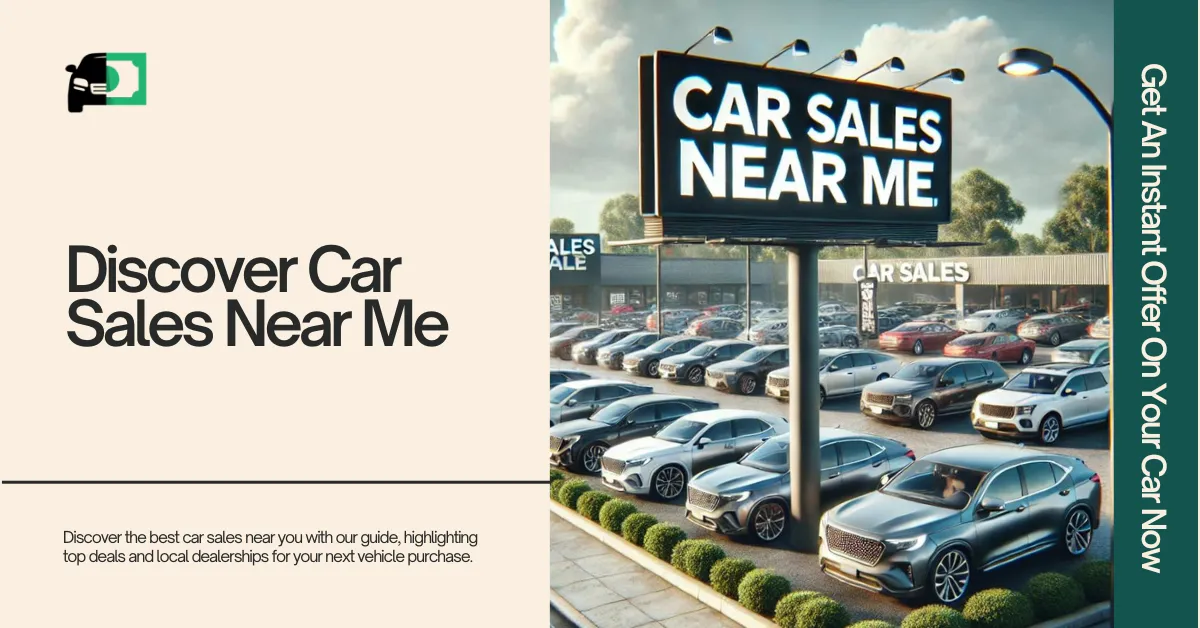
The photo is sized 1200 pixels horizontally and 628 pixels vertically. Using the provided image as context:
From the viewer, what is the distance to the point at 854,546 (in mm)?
9508

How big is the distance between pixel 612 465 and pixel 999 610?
23.2 feet

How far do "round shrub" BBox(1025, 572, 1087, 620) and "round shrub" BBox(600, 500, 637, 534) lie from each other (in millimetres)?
5444

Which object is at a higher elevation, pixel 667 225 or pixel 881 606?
pixel 667 225

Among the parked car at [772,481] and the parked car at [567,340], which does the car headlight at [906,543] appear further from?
the parked car at [567,340]

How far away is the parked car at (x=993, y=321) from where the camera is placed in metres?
39.0

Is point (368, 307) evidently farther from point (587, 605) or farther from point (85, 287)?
point (587, 605)

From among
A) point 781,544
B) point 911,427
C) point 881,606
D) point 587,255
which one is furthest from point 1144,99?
point 587,255

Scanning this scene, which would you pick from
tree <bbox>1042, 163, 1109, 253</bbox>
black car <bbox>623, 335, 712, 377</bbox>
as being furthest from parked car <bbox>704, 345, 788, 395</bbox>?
tree <bbox>1042, 163, 1109, 253</bbox>

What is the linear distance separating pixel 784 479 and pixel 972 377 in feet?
31.1

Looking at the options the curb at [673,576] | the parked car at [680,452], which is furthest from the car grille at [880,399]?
the curb at [673,576]

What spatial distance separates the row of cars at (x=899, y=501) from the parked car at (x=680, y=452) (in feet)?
0.08

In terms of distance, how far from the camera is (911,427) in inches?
741

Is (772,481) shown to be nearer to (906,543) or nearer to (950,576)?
(906,543)

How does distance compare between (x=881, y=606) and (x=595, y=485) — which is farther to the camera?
(x=595, y=485)
